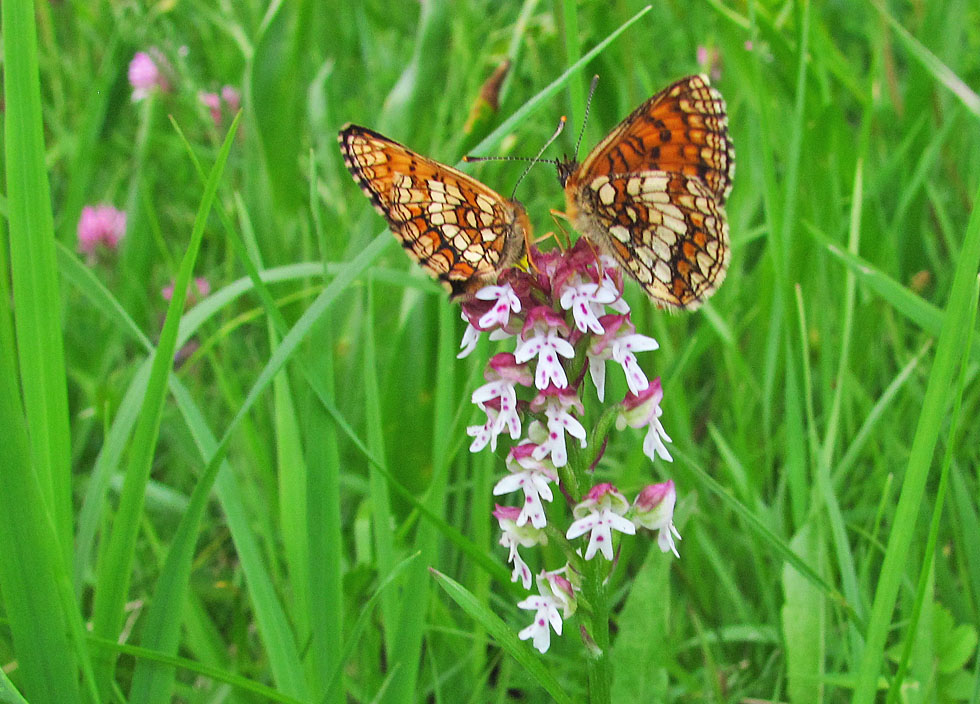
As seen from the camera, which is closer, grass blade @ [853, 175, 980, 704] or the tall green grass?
grass blade @ [853, 175, 980, 704]

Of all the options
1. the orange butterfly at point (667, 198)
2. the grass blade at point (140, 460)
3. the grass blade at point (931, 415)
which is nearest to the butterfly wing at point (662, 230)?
the orange butterfly at point (667, 198)

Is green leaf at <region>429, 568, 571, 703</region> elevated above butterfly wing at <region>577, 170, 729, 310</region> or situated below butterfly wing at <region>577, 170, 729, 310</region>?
below

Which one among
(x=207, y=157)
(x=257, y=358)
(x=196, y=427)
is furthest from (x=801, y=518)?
(x=207, y=157)

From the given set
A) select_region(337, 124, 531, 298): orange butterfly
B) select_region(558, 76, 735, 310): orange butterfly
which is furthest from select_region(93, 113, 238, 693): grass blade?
select_region(558, 76, 735, 310): orange butterfly

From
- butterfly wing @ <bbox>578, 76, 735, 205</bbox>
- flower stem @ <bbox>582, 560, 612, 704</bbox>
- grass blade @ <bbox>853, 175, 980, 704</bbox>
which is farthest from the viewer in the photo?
butterfly wing @ <bbox>578, 76, 735, 205</bbox>

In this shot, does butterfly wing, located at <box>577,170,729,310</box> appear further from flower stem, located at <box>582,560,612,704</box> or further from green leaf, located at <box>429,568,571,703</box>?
green leaf, located at <box>429,568,571,703</box>

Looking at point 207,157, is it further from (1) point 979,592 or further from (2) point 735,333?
(1) point 979,592

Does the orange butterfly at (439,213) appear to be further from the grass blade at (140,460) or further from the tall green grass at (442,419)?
the grass blade at (140,460)

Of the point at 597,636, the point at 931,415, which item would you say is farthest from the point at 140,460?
the point at 931,415
